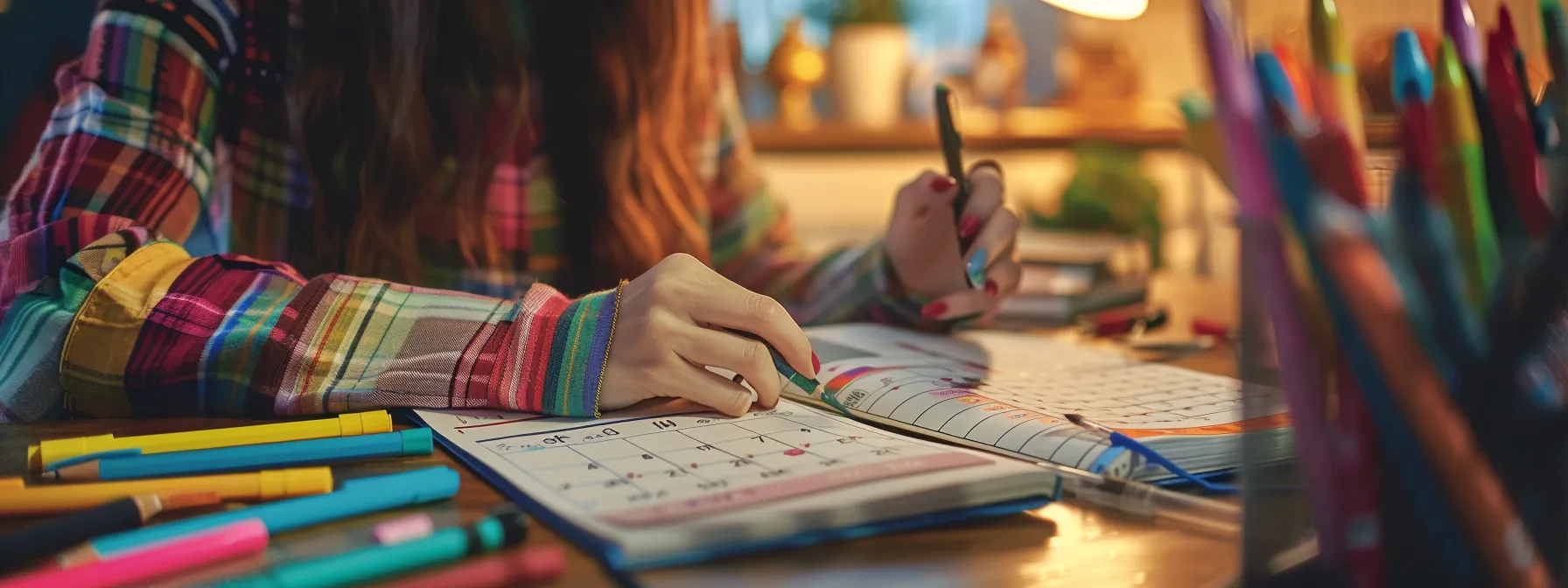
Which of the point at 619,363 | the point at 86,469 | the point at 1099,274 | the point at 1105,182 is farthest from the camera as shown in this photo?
the point at 1105,182

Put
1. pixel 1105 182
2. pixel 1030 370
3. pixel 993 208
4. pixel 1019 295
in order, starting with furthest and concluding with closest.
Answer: pixel 1105 182
pixel 1019 295
pixel 993 208
pixel 1030 370

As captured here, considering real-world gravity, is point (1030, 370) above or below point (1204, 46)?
below

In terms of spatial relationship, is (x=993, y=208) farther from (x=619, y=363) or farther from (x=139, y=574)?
(x=139, y=574)

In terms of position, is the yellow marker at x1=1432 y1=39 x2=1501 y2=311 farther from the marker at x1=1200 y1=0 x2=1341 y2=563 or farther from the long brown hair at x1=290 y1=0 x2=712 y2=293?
the long brown hair at x1=290 y1=0 x2=712 y2=293

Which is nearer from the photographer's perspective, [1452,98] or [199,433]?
[1452,98]

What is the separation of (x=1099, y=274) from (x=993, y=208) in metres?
0.36

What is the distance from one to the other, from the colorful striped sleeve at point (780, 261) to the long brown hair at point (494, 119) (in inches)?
1.9

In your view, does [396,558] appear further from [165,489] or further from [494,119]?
[494,119]

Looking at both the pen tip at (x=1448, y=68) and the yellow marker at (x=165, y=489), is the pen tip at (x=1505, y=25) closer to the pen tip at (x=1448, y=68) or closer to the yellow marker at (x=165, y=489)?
the pen tip at (x=1448, y=68)

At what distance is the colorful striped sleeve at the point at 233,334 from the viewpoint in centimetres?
52

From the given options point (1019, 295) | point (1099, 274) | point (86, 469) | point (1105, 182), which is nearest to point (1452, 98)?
point (86, 469)

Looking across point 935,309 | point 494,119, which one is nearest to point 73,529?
point 935,309

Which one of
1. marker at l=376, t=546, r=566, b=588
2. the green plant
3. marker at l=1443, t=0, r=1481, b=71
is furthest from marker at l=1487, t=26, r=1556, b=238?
the green plant

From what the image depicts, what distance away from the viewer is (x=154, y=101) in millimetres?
664
